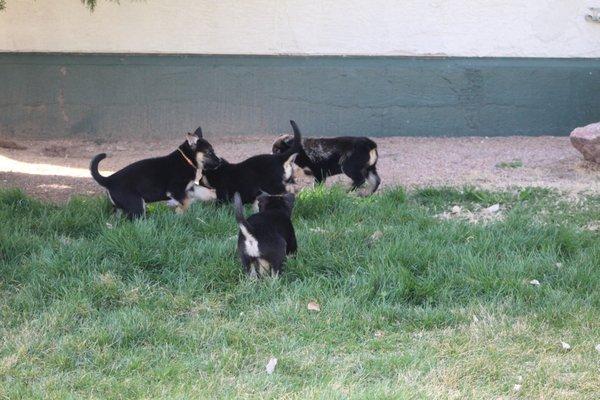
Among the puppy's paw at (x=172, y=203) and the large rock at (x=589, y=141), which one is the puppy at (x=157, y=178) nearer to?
the puppy's paw at (x=172, y=203)

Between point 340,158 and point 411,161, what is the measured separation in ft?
5.38

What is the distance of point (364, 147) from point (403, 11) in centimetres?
341

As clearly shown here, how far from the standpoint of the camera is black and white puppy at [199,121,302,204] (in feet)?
27.4

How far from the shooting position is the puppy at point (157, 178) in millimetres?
7754

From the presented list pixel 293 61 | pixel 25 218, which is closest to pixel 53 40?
pixel 293 61

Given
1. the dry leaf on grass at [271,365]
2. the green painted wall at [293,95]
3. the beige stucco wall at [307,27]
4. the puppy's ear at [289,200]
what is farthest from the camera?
the green painted wall at [293,95]

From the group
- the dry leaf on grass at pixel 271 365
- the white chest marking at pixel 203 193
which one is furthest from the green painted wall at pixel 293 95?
the dry leaf on grass at pixel 271 365

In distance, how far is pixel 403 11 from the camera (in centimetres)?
1175

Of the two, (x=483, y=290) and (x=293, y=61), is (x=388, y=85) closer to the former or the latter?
(x=293, y=61)

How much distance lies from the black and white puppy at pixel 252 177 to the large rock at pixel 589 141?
3.55m

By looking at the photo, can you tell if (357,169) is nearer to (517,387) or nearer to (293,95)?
(293,95)

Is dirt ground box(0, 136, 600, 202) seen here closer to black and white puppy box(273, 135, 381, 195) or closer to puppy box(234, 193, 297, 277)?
black and white puppy box(273, 135, 381, 195)

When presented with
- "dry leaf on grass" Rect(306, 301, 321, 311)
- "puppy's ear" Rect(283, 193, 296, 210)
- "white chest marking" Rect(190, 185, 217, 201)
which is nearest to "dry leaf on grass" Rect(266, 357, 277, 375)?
"dry leaf on grass" Rect(306, 301, 321, 311)

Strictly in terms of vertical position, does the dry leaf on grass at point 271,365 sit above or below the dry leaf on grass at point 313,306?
above
